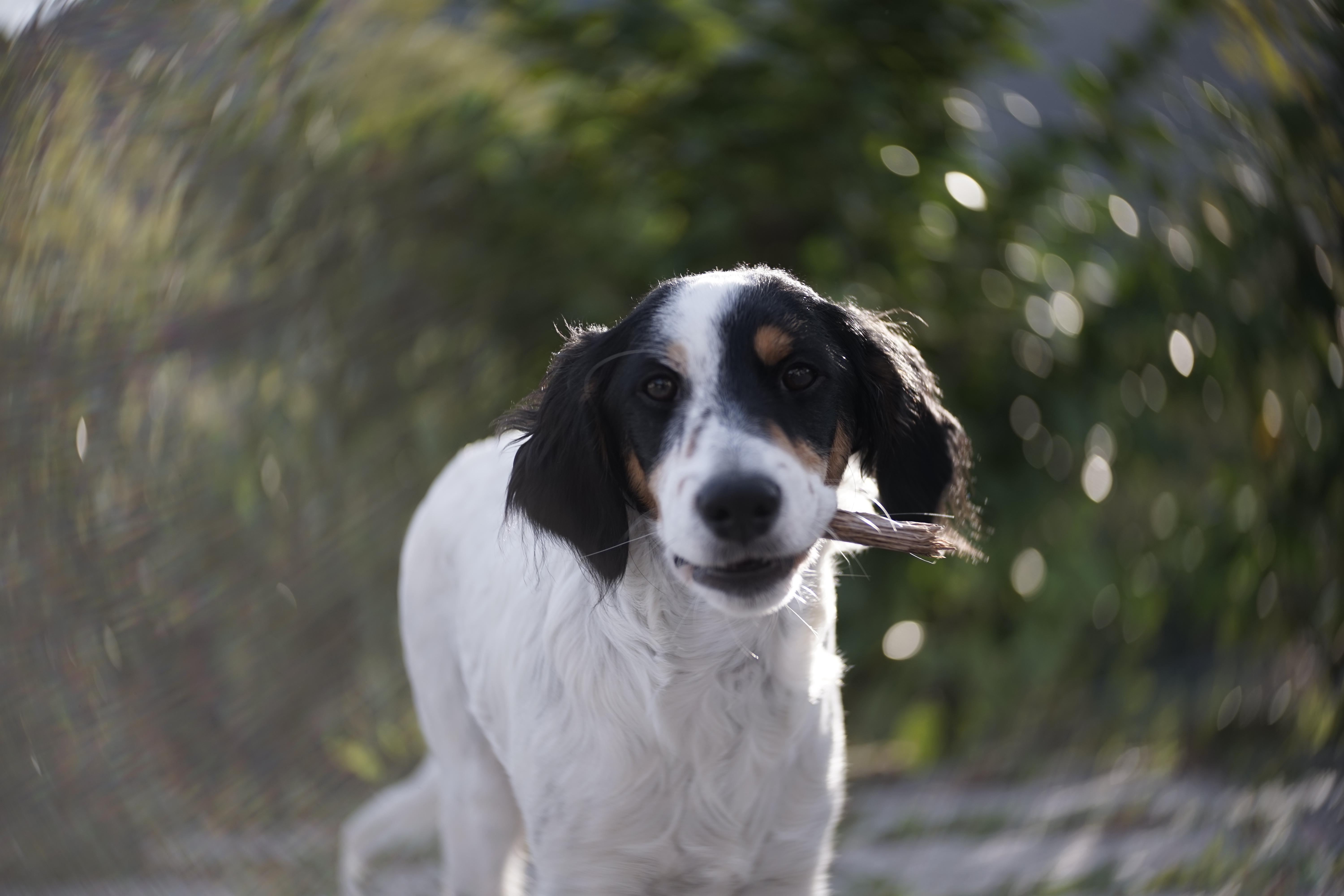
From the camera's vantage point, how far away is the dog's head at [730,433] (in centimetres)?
196

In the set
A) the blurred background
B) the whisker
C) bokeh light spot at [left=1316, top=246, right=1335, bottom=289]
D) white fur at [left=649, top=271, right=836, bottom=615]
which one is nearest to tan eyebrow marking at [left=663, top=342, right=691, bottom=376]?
white fur at [left=649, top=271, right=836, bottom=615]

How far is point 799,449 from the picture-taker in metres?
2.10

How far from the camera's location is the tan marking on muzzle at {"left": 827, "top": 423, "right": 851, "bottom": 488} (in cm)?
228

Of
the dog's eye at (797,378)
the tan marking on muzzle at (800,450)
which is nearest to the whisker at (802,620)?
the tan marking on muzzle at (800,450)

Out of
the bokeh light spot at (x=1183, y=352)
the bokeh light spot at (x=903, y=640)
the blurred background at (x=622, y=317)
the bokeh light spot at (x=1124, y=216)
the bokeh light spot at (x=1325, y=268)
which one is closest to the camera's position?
the bokeh light spot at (x=1325, y=268)

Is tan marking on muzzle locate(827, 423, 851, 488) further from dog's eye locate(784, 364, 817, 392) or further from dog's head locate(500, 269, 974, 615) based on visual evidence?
dog's eye locate(784, 364, 817, 392)

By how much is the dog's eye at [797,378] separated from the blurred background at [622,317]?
149 centimetres

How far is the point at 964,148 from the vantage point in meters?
4.34

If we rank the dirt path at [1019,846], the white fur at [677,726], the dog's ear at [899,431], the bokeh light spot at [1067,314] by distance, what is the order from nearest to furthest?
the white fur at [677,726] < the dog's ear at [899,431] < the dirt path at [1019,846] < the bokeh light spot at [1067,314]

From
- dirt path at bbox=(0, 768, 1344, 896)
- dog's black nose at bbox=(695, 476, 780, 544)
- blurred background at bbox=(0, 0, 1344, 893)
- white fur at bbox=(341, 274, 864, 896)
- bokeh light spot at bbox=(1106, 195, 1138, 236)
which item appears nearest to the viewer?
dog's black nose at bbox=(695, 476, 780, 544)

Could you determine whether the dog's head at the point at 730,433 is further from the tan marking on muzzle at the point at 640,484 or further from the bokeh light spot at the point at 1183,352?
the bokeh light spot at the point at 1183,352

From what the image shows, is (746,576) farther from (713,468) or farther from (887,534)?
(887,534)

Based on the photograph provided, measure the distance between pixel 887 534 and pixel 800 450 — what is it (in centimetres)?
27

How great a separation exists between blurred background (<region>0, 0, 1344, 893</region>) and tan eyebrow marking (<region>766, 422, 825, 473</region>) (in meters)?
1.52
